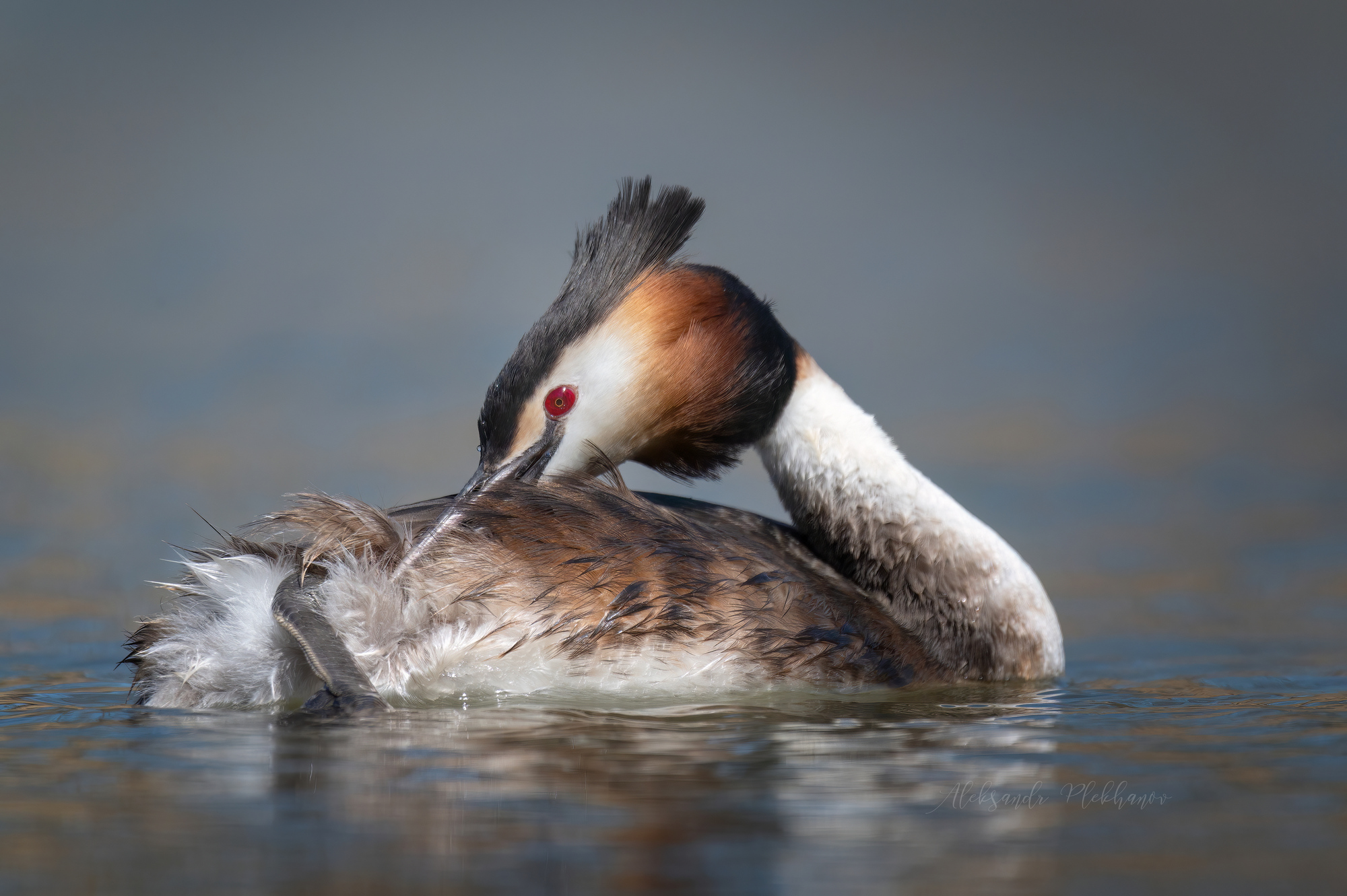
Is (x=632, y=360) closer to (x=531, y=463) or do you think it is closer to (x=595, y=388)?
(x=595, y=388)

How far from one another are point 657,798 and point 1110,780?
910mm

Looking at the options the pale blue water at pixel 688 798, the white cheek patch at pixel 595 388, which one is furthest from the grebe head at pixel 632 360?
the pale blue water at pixel 688 798

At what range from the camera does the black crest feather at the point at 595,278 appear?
4.05 metres

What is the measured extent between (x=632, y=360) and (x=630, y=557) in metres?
0.75

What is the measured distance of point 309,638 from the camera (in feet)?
11.0

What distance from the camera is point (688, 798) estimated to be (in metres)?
2.52

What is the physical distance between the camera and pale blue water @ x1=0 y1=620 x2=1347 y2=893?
211 cm
